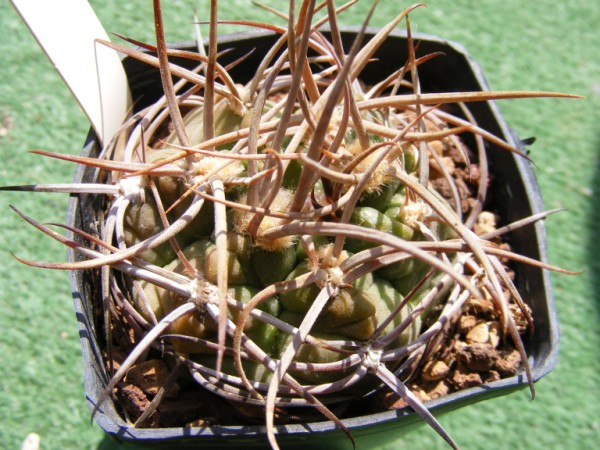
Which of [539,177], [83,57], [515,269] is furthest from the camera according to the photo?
[539,177]

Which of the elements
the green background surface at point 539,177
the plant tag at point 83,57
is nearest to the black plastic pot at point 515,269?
the plant tag at point 83,57

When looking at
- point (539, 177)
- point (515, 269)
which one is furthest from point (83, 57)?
point (539, 177)

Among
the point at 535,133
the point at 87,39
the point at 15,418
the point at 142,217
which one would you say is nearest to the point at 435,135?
the point at 142,217

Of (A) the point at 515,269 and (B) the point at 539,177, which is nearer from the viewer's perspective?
(A) the point at 515,269

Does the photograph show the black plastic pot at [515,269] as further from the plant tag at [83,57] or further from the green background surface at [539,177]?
the green background surface at [539,177]

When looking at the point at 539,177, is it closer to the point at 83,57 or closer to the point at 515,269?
the point at 515,269

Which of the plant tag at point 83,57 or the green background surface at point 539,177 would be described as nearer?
the plant tag at point 83,57

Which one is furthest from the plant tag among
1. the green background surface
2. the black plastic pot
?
the green background surface
